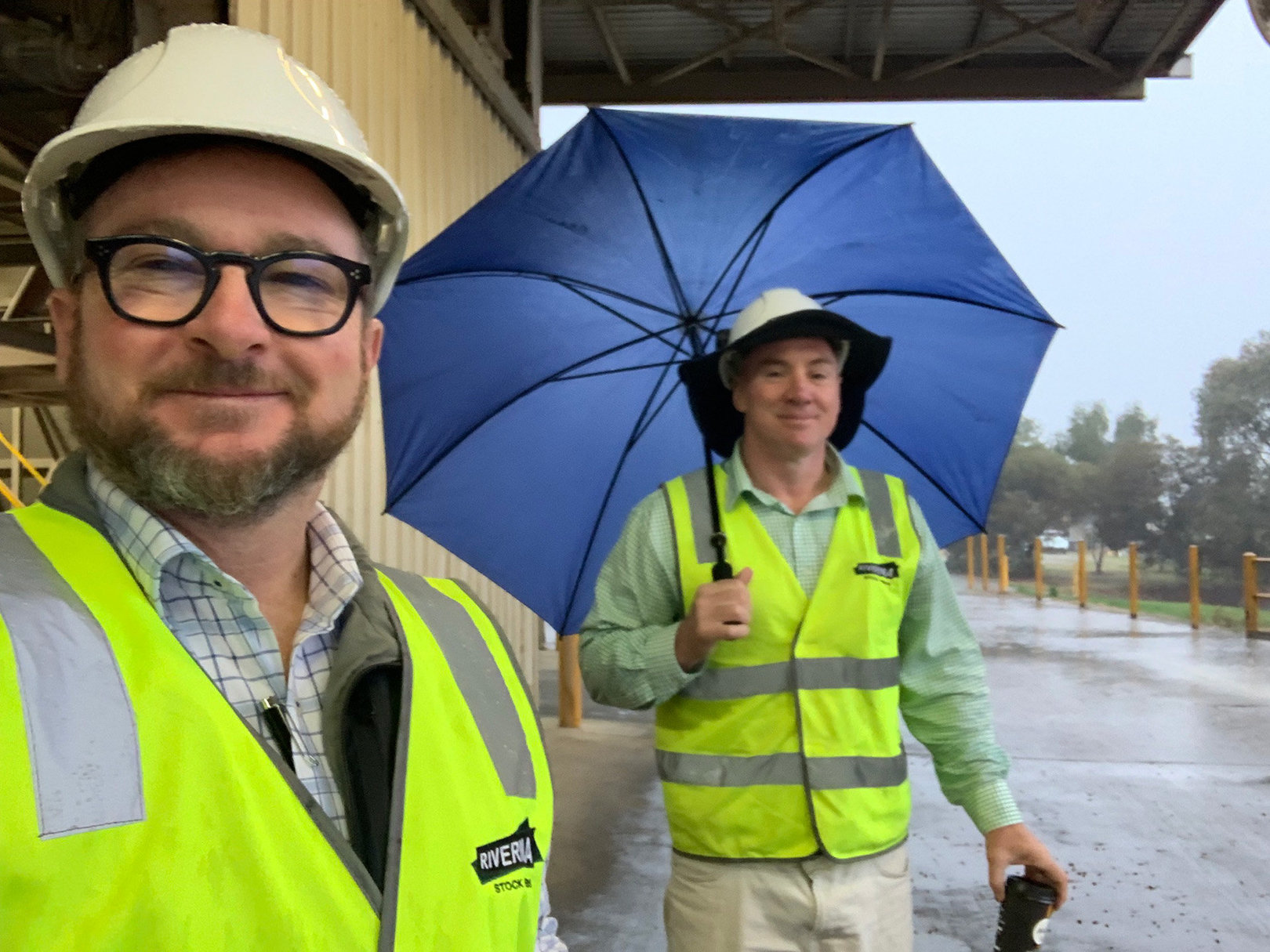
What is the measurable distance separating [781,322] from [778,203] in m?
0.38

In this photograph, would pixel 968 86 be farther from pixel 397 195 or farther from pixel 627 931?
pixel 397 195

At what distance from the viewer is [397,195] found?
131 cm

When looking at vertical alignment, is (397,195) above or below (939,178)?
below

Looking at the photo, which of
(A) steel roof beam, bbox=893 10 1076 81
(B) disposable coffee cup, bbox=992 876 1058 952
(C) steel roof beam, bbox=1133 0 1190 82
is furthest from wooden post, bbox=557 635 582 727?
(C) steel roof beam, bbox=1133 0 1190 82

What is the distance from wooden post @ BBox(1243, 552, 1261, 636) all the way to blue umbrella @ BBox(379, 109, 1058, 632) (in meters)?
12.4

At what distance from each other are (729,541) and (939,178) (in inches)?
40.9

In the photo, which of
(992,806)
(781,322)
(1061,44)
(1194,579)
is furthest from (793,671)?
(1194,579)

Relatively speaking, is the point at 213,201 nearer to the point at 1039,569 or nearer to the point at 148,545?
the point at 148,545

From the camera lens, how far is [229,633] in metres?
1.13

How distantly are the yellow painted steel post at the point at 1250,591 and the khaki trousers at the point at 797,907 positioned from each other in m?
13.1

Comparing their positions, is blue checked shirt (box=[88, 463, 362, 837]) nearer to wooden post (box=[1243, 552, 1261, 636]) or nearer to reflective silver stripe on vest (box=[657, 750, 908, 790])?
reflective silver stripe on vest (box=[657, 750, 908, 790])

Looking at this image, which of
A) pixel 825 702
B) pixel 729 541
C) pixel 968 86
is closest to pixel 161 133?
pixel 729 541

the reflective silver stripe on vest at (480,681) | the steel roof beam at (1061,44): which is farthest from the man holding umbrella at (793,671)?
the steel roof beam at (1061,44)

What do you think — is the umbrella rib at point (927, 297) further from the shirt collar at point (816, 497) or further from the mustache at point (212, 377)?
the mustache at point (212, 377)
